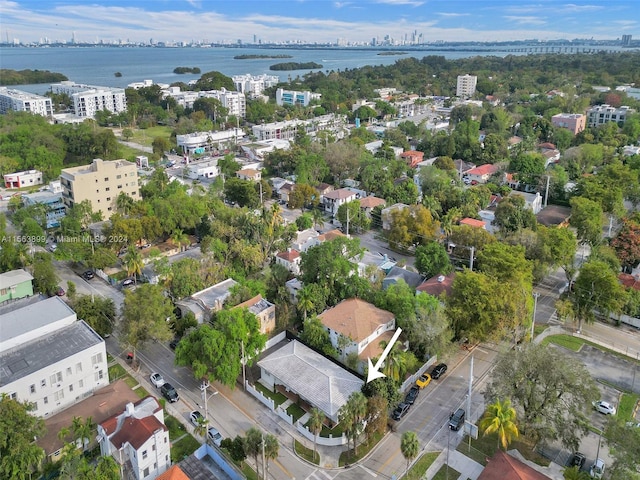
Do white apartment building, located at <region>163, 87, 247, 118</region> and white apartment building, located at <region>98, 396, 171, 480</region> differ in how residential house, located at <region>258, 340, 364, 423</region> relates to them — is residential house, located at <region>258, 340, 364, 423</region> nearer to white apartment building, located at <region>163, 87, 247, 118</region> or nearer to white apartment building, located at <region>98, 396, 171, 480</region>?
white apartment building, located at <region>98, 396, 171, 480</region>

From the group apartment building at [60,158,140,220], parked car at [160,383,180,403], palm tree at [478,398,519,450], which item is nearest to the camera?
palm tree at [478,398,519,450]

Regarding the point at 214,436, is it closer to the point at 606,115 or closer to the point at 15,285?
the point at 15,285

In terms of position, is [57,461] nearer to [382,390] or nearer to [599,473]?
[382,390]

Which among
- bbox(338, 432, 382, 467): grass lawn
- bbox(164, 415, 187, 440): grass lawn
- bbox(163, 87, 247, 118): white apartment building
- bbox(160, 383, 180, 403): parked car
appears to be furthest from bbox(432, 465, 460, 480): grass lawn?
bbox(163, 87, 247, 118): white apartment building

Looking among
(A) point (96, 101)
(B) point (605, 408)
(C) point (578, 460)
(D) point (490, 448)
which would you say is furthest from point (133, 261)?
(A) point (96, 101)

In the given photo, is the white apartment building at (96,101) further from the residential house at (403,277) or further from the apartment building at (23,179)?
the residential house at (403,277)

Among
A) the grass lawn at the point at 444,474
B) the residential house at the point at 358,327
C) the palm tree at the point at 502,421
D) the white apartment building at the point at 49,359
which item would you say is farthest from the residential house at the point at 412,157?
the grass lawn at the point at 444,474
